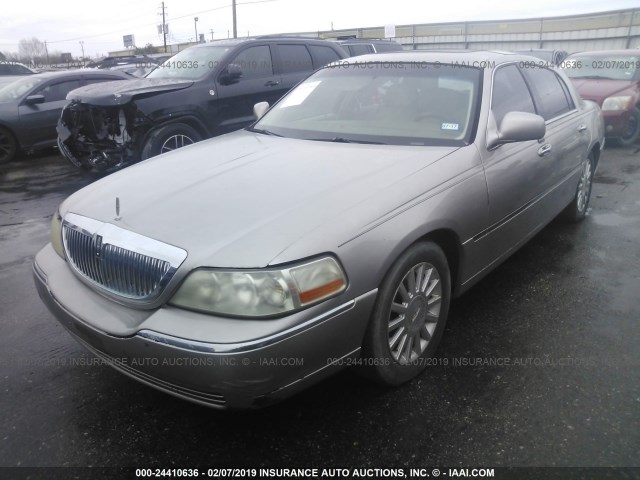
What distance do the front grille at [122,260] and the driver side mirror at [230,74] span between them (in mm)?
4714

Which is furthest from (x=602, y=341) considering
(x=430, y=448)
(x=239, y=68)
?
(x=239, y=68)

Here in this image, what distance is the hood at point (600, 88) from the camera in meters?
8.40

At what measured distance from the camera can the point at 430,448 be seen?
7.09 feet

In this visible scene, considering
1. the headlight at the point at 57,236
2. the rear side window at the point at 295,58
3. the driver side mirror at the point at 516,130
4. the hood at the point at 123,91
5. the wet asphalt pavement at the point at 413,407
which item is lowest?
the wet asphalt pavement at the point at 413,407

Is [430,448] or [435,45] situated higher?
[435,45]

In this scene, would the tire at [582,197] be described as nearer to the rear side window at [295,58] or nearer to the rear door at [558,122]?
the rear door at [558,122]

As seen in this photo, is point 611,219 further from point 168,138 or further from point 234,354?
point 168,138

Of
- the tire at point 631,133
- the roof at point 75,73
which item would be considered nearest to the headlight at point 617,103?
the tire at point 631,133

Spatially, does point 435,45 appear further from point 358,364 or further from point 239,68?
point 358,364

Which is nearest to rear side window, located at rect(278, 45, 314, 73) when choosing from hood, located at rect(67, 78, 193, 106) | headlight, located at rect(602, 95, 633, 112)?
hood, located at rect(67, 78, 193, 106)

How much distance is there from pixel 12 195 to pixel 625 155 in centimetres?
900

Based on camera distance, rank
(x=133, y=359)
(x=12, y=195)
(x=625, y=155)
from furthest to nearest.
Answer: (x=625, y=155) < (x=12, y=195) < (x=133, y=359)

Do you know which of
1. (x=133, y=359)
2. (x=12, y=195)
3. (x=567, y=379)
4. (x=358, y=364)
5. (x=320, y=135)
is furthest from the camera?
(x=12, y=195)

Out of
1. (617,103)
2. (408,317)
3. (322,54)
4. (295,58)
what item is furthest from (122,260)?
(617,103)
